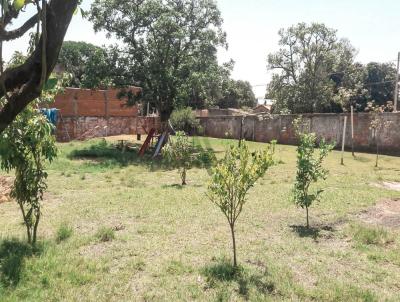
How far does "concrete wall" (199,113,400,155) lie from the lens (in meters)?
21.2

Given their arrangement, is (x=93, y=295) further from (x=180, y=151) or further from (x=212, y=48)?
(x=212, y=48)

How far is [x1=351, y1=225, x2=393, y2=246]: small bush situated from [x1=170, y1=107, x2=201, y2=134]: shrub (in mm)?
23879

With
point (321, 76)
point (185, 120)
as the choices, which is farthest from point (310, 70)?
point (185, 120)

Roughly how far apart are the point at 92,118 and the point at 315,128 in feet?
49.3

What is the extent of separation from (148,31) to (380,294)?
62.5ft

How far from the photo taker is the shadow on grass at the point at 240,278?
4.96 metres

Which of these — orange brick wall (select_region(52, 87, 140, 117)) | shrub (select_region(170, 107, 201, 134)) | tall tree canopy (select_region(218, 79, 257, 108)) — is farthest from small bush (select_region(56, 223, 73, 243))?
tall tree canopy (select_region(218, 79, 257, 108))

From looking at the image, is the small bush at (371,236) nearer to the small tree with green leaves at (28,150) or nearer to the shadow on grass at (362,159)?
the small tree with green leaves at (28,150)

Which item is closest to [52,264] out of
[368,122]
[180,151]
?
[180,151]

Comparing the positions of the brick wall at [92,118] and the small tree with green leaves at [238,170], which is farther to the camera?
the brick wall at [92,118]

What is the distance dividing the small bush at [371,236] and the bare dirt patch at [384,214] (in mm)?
918

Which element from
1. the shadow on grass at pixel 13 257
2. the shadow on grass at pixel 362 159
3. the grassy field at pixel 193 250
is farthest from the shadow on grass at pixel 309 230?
the shadow on grass at pixel 362 159

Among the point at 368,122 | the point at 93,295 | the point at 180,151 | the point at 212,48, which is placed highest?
the point at 212,48

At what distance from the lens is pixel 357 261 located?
5.91 m
